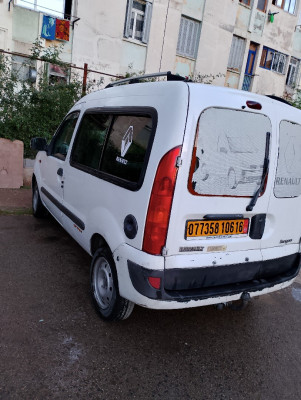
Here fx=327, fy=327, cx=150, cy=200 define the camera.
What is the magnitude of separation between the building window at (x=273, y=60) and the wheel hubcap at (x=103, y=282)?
19.4 metres

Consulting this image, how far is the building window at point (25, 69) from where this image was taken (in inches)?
311

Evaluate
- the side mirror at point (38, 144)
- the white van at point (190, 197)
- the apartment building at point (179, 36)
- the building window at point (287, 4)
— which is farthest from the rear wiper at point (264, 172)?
the building window at point (287, 4)

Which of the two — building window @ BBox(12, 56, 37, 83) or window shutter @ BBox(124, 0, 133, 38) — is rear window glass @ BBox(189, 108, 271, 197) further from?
window shutter @ BBox(124, 0, 133, 38)

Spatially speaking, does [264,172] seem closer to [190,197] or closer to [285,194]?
[285,194]

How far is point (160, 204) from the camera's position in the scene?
7.46 ft

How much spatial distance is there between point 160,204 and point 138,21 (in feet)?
47.1

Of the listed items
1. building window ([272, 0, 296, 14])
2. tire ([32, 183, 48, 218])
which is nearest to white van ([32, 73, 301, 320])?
tire ([32, 183, 48, 218])

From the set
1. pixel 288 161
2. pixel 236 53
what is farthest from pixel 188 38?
pixel 288 161

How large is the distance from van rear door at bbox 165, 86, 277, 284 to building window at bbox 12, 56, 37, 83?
6857 mm

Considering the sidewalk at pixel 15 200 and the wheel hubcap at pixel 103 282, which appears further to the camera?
the sidewalk at pixel 15 200

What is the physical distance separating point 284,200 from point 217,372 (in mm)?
1507

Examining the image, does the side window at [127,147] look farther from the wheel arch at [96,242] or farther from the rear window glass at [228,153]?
the wheel arch at [96,242]

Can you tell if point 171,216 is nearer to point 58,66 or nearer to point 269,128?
point 269,128

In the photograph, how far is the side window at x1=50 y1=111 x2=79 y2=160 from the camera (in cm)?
398
